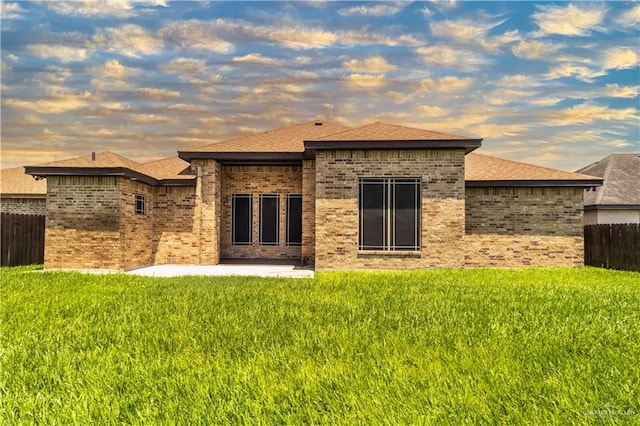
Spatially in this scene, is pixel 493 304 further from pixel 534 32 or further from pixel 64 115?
pixel 64 115

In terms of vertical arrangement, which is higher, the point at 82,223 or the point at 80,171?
the point at 80,171

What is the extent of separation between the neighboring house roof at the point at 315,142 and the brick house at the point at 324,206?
4cm

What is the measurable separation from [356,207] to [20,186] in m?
18.2

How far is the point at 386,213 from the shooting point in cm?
1238

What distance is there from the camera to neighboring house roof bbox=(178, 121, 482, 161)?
12.0 metres

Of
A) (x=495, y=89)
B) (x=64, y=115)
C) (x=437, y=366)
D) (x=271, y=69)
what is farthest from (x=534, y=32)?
(x=64, y=115)

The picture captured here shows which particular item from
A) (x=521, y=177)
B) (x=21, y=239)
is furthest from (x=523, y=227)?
(x=21, y=239)

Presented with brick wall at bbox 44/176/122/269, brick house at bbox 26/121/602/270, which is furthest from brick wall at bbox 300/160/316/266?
brick wall at bbox 44/176/122/269

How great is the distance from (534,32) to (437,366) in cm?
1256

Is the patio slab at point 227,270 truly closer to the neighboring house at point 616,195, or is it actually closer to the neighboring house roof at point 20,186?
the neighboring house roof at point 20,186

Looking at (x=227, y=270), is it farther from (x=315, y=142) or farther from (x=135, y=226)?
(x=315, y=142)

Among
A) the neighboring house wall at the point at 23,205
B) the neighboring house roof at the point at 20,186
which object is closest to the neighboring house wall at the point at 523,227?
the neighboring house roof at the point at 20,186

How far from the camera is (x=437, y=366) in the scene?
387cm

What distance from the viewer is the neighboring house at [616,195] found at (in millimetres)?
18406
